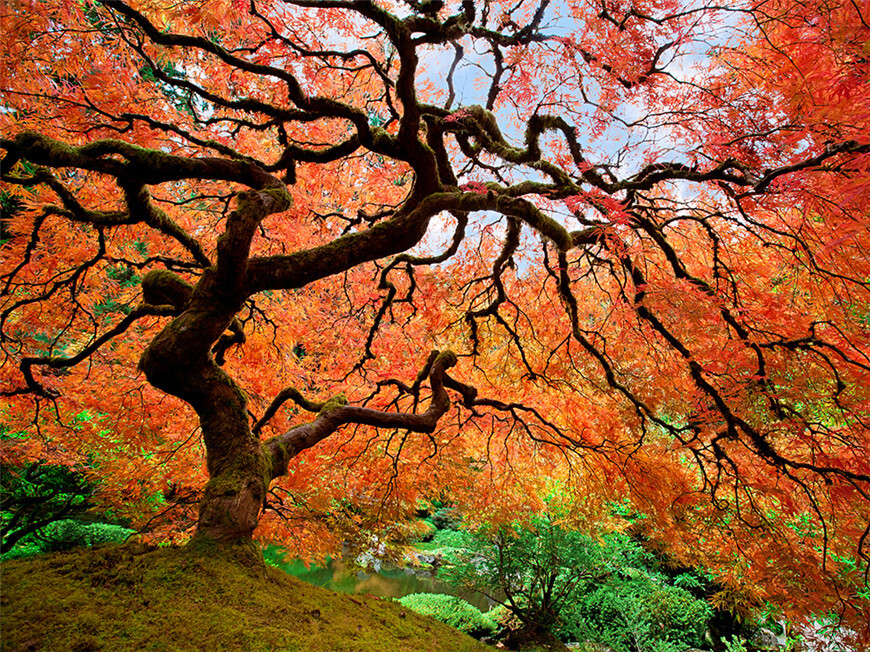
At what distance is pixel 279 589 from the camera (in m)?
1.65

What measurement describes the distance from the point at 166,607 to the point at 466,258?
4.11 meters

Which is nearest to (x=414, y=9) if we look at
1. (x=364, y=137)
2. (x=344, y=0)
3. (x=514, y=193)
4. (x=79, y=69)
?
(x=344, y=0)

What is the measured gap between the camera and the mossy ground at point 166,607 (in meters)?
1.09

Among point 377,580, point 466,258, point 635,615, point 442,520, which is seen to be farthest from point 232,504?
point 442,520

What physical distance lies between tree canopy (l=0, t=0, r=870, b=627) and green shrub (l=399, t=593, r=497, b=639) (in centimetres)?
273

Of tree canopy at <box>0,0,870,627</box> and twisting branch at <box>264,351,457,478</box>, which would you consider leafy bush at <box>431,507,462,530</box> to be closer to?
tree canopy at <box>0,0,870,627</box>

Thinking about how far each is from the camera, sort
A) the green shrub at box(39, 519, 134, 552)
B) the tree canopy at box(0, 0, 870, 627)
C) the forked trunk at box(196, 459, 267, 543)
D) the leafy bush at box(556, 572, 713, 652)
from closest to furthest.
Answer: the forked trunk at box(196, 459, 267, 543) → the tree canopy at box(0, 0, 870, 627) → the leafy bush at box(556, 572, 713, 652) → the green shrub at box(39, 519, 134, 552)

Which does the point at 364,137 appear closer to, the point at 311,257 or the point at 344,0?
the point at 344,0

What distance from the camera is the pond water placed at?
822cm

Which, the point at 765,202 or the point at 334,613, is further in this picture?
the point at 765,202

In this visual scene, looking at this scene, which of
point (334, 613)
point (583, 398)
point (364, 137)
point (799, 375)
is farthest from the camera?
point (583, 398)

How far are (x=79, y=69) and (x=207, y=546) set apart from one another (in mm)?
3541

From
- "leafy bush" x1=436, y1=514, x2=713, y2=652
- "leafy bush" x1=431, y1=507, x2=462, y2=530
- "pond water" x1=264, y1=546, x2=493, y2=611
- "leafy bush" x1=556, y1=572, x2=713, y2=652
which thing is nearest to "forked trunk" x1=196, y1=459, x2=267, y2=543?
"leafy bush" x1=436, y1=514, x2=713, y2=652

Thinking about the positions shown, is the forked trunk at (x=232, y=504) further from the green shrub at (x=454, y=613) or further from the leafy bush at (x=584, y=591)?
the green shrub at (x=454, y=613)
